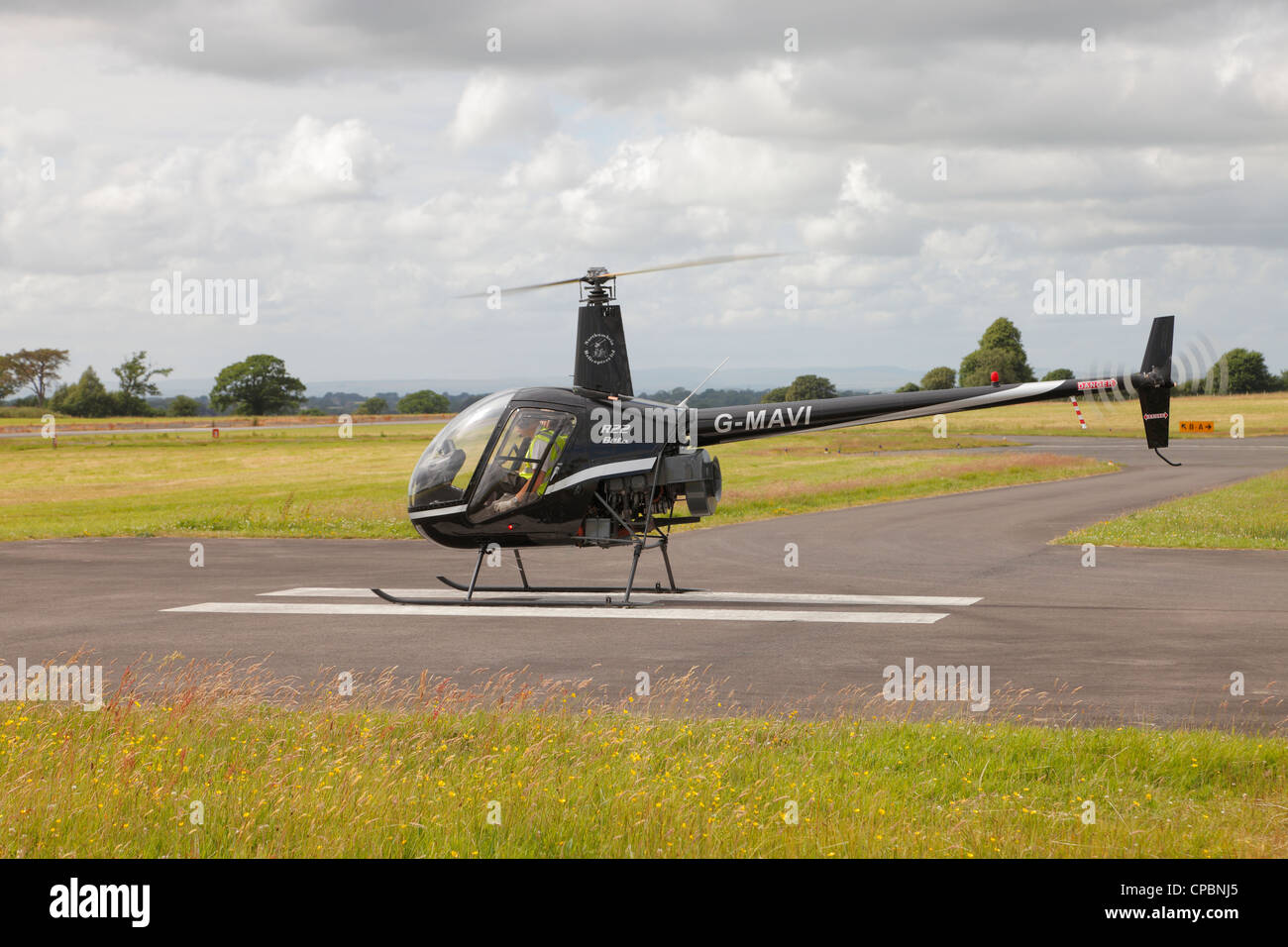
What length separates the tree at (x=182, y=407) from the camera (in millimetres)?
151000

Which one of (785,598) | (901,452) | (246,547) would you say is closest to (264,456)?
(901,452)

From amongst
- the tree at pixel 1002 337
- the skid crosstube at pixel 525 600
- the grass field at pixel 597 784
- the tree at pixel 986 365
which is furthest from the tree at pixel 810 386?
the tree at pixel 1002 337

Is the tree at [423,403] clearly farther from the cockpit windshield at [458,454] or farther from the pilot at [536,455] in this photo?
the pilot at [536,455]

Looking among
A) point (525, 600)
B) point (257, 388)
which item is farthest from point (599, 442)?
point (257, 388)

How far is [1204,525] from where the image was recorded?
2805cm

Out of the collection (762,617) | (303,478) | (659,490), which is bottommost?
(762,617)

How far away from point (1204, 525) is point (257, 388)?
141386 mm

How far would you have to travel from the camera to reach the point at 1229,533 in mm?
26594

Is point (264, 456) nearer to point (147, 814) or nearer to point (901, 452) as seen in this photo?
point (901, 452)

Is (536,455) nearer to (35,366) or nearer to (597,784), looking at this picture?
(597,784)

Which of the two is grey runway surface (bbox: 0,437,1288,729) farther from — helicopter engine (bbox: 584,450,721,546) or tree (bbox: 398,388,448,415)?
tree (bbox: 398,388,448,415)

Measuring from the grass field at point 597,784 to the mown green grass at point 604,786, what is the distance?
0.02 meters

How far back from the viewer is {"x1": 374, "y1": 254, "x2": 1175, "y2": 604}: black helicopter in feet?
55.0
